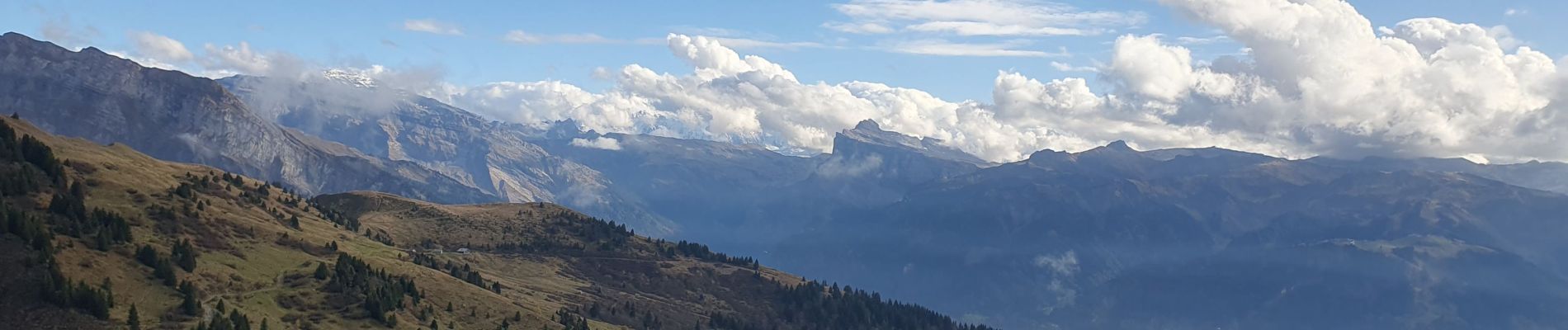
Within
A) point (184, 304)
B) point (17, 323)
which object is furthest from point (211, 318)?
point (17, 323)

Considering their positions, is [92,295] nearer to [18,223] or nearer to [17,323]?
[17,323]

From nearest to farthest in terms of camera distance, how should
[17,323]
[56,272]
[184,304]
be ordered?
[17,323], [56,272], [184,304]

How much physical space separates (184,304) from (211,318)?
15.0 feet

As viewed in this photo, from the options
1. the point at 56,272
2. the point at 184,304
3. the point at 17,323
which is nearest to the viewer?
the point at 17,323

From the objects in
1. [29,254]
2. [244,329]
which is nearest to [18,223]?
[29,254]

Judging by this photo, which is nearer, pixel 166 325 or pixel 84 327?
pixel 84 327

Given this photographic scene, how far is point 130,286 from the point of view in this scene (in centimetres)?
19912

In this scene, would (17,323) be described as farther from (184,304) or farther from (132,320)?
(184,304)

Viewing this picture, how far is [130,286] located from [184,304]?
31.2ft

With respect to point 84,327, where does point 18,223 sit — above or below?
above

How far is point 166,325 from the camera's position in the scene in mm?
187625

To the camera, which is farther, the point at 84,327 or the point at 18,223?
the point at 18,223

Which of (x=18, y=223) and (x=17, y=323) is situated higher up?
(x=18, y=223)

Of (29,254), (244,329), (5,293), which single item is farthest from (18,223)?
(244,329)
